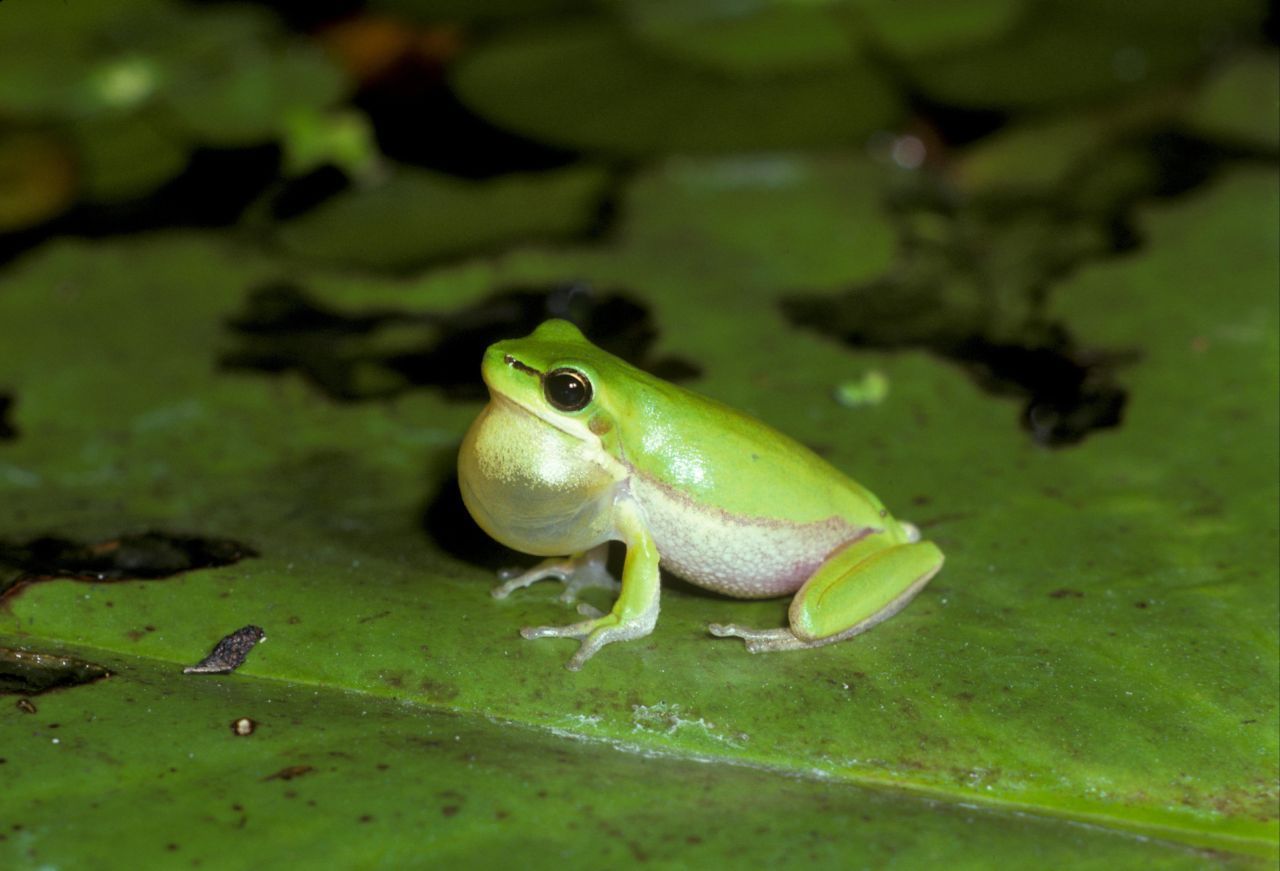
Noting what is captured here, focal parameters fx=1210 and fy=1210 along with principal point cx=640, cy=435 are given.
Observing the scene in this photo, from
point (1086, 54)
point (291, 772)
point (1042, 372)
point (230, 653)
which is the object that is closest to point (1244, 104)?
point (1086, 54)

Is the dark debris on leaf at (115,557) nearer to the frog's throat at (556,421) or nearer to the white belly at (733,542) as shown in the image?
the frog's throat at (556,421)

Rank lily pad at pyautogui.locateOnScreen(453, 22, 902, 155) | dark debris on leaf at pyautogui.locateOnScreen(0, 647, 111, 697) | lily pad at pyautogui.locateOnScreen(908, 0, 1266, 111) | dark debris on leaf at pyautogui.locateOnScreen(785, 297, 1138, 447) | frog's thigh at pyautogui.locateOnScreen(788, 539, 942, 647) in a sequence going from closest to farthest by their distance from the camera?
1. dark debris on leaf at pyautogui.locateOnScreen(0, 647, 111, 697)
2. frog's thigh at pyautogui.locateOnScreen(788, 539, 942, 647)
3. dark debris on leaf at pyautogui.locateOnScreen(785, 297, 1138, 447)
4. lily pad at pyautogui.locateOnScreen(453, 22, 902, 155)
5. lily pad at pyautogui.locateOnScreen(908, 0, 1266, 111)

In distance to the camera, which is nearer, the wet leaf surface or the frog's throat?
the wet leaf surface


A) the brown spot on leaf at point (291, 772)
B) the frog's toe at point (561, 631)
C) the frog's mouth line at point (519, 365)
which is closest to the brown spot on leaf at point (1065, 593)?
the frog's toe at point (561, 631)

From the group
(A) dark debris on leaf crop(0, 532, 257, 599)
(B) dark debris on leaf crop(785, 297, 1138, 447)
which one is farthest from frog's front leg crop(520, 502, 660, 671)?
(B) dark debris on leaf crop(785, 297, 1138, 447)

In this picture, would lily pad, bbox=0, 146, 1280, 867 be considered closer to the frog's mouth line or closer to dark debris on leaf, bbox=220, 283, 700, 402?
dark debris on leaf, bbox=220, 283, 700, 402

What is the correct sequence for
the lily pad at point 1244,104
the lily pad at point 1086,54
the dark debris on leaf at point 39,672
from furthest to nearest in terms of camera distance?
1. the lily pad at point 1086,54
2. the lily pad at point 1244,104
3. the dark debris on leaf at point 39,672

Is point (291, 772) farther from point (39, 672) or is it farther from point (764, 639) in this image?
point (764, 639)
